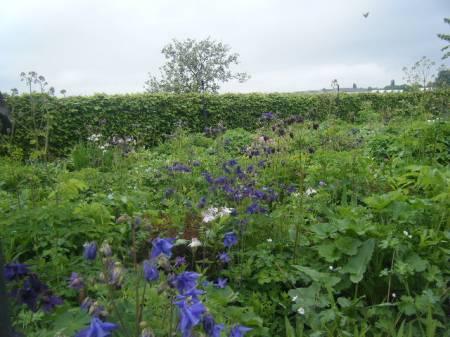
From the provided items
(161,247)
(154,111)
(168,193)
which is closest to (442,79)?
(154,111)

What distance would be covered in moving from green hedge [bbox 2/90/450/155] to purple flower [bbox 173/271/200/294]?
621 centimetres

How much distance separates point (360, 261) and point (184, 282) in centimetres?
161

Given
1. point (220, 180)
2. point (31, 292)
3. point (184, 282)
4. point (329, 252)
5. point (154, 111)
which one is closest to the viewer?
point (184, 282)

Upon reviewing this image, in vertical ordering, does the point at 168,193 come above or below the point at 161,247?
below

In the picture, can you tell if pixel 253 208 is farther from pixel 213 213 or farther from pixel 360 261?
pixel 360 261

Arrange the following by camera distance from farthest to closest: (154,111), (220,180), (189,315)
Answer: (154,111), (220,180), (189,315)

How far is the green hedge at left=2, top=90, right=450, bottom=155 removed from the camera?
905 cm

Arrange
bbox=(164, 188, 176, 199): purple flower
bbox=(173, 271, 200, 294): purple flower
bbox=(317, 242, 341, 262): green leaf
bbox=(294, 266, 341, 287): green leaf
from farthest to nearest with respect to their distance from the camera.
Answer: bbox=(164, 188, 176, 199): purple flower
bbox=(317, 242, 341, 262): green leaf
bbox=(294, 266, 341, 287): green leaf
bbox=(173, 271, 200, 294): purple flower

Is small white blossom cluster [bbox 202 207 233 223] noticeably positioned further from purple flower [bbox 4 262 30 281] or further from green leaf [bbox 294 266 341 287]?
purple flower [bbox 4 262 30 281]

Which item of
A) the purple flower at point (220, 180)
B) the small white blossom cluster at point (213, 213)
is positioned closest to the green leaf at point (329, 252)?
the small white blossom cluster at point (213, 213)

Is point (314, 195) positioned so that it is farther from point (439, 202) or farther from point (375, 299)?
point (375, 299)

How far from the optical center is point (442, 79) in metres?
12.7

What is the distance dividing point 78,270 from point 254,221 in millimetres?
1265

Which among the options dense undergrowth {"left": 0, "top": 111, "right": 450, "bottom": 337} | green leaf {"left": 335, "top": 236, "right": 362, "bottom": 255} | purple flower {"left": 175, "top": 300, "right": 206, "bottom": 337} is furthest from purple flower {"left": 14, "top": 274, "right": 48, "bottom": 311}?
green leaf {"left": 335, "top": 236, "right": 362, "bottom": 255}
